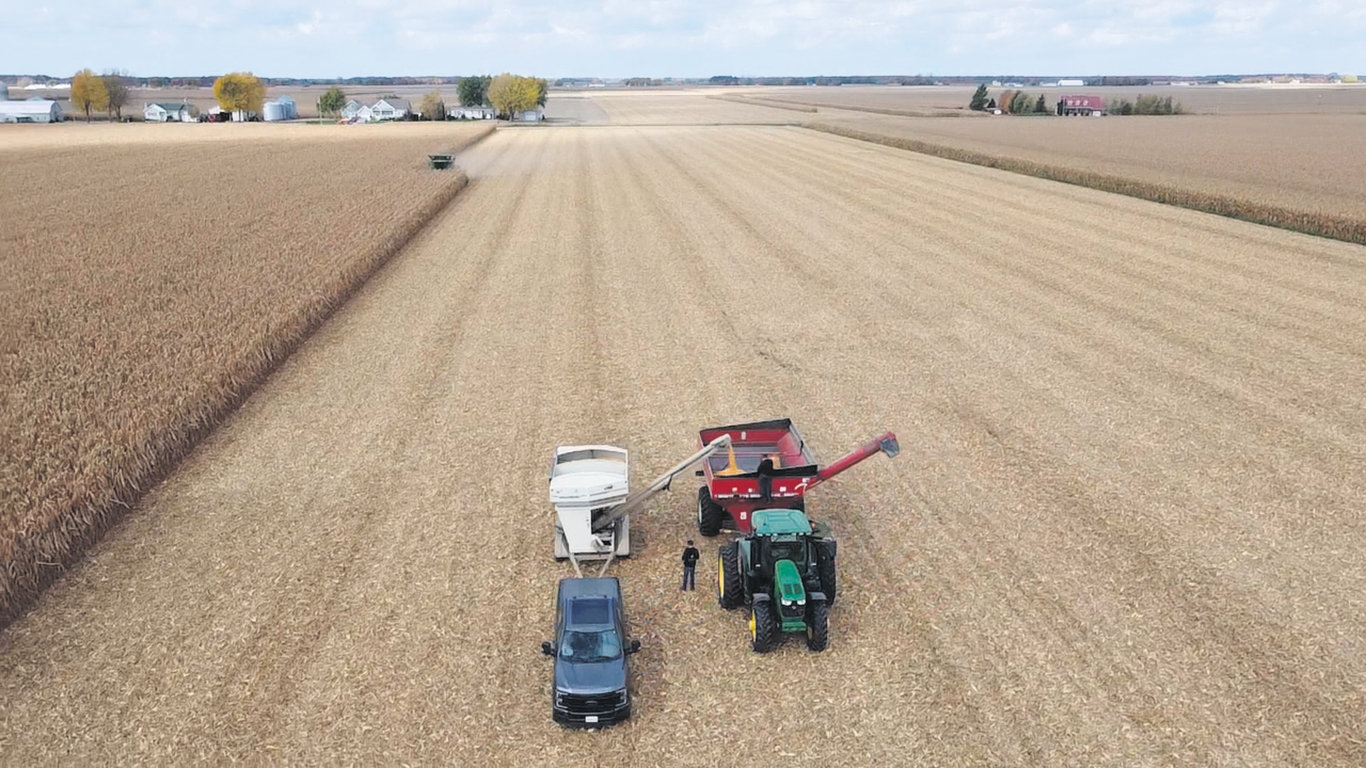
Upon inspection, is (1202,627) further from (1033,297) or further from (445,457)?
(1033,297)

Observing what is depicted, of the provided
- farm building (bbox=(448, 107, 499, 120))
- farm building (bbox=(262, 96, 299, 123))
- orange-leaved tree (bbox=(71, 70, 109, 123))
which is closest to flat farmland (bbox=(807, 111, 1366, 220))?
farm building (bbox=(448, 107, 499, 120))

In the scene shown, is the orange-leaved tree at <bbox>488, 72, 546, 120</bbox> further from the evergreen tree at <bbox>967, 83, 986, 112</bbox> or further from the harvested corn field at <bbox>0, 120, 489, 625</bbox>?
the harvested corn field at <bbox>0, 120, 489, 625</bbox>

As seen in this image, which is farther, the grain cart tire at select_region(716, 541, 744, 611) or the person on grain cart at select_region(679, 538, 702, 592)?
the person on grain cart at select_region(679, 538, 702, 592)

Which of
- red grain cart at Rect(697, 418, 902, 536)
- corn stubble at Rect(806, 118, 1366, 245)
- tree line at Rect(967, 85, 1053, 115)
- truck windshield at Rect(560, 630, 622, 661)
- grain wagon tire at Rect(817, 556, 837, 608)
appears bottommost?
truck windshield at Rect(560, 630, 622, 661)

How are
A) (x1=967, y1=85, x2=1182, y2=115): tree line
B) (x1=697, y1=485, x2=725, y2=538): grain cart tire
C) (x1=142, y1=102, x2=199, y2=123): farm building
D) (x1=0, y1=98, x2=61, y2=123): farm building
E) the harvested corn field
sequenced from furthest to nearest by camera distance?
(x1=142, y1=102, x2=199, y2=123): farm building → (x1=0, y1=98, x2=61, y2=123): farm building → (x1=967, y1=85, x2=1182, y2=115): tree line → the harvested corn field → (x1=697, y1=485, x2=725, y2=538): grain cart tire

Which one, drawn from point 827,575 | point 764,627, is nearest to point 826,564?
point 827,575

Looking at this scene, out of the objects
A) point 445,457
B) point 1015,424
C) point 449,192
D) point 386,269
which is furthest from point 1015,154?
point 445,457
